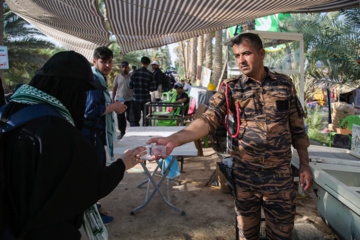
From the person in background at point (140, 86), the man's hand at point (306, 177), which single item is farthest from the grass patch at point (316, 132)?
the man's hand at point (306, 177)

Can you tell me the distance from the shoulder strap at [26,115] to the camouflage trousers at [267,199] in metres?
1.33

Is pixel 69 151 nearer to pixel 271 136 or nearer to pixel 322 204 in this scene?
pixel 271 136

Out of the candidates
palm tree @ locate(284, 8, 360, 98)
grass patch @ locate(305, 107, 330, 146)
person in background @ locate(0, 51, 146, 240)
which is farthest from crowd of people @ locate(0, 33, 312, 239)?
palm tree @ locate(284, 8, 360, 98)

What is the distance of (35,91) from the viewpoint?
126 cm

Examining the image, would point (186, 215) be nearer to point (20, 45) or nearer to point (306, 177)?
point (306, 177)

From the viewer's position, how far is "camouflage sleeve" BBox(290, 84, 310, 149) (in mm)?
1891

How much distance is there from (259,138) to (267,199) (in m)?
0.43

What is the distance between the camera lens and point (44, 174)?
1120 mm

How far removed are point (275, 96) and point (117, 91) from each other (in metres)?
5.54

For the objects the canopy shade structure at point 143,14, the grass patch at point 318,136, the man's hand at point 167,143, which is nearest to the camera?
the man's hand at point 167,143

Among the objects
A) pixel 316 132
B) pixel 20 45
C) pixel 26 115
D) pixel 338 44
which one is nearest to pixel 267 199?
pixel 26 115

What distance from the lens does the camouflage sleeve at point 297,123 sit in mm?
1891

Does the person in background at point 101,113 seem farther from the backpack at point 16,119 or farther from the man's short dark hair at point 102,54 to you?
the backpack at point 16,119

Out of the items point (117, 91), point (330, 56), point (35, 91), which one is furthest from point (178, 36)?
point (330, 56)
